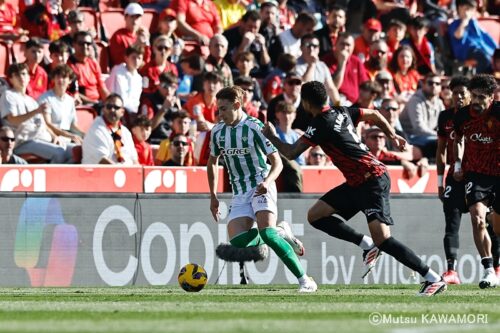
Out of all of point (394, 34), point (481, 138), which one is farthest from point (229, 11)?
point (481, 138)

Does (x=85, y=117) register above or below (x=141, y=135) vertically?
above

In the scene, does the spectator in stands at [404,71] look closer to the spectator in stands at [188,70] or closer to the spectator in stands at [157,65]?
the spectator in stands at [188,70]

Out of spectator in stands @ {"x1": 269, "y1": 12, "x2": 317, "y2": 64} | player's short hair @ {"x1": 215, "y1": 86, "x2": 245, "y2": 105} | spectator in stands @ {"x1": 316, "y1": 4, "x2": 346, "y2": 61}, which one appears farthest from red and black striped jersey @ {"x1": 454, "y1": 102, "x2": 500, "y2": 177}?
spectator in stands @ {"x1": 316, "y1": 4, "x2": 346, "y2": 61}

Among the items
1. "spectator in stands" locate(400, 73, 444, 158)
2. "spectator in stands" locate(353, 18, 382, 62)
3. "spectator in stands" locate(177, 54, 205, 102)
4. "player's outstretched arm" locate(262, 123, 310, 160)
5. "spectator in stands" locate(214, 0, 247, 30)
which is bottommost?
"player's outstretched arm" locate(262, 123, 310, 160)

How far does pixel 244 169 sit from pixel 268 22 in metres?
7.73

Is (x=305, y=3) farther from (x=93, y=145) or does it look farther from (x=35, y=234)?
(x=35, y=234)

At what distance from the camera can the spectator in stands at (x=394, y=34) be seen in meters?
21.4

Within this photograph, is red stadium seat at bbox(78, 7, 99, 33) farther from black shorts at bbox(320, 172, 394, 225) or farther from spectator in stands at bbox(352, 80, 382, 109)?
black shorts at bbox(320, 172, 394, 225)

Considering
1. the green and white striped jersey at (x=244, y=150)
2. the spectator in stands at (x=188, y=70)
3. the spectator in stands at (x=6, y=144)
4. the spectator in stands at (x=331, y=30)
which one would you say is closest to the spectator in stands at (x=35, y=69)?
the spectator in stands at (x=6, y=144)

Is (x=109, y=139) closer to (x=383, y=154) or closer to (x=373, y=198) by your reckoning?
(x=383, y=154)

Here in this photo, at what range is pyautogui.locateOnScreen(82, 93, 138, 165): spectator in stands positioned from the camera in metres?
16.4

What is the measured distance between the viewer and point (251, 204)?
12750mm

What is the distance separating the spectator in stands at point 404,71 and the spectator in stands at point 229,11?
269 centimetres

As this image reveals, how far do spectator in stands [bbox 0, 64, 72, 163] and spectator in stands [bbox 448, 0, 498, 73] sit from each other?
8737 millimetres
